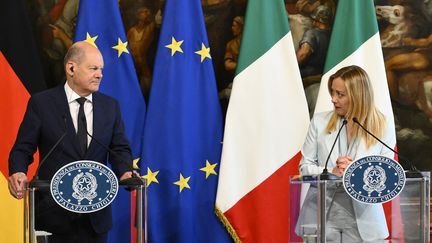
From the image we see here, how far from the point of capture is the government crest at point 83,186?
2928 millimetres

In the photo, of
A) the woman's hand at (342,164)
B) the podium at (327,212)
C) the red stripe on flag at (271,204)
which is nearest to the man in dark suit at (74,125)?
the podium at (327,212)

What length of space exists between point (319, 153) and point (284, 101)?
4.48 ft

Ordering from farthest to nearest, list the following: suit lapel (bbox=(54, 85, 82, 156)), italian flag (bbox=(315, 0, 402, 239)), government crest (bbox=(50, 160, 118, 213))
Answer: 1. italian flag (bbox=(315, 0, 402, 239))
2. suit lapel (bbox=(54, 85, 82, 156))
3. government crest (bbox=(50, 160, 118, 213))

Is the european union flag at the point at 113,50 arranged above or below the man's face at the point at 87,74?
above

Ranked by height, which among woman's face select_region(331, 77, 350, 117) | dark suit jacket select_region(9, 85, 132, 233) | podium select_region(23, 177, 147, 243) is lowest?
podium select_region(23, 177, 147, 243)

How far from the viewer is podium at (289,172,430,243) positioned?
9.86 feet

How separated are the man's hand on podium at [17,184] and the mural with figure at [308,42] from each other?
2.18 metres

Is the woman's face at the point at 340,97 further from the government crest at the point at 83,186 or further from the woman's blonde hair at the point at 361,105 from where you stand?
the government crest at the point at 83,186

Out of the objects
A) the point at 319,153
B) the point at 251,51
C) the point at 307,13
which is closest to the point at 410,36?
the point at 307,13

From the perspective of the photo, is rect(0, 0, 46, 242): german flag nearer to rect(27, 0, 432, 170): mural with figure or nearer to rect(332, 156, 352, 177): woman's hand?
rect(27, 0, 432, 170): mural with figure

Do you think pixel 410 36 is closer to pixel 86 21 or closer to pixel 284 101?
pixel 284 101

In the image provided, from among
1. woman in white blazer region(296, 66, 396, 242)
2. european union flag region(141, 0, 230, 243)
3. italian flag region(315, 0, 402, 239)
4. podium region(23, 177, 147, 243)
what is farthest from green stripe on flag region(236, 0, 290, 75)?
podium region(23, 177, 147, 243)

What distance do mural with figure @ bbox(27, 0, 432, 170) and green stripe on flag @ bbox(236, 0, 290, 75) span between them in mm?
282

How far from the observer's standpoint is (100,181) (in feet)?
9.69
